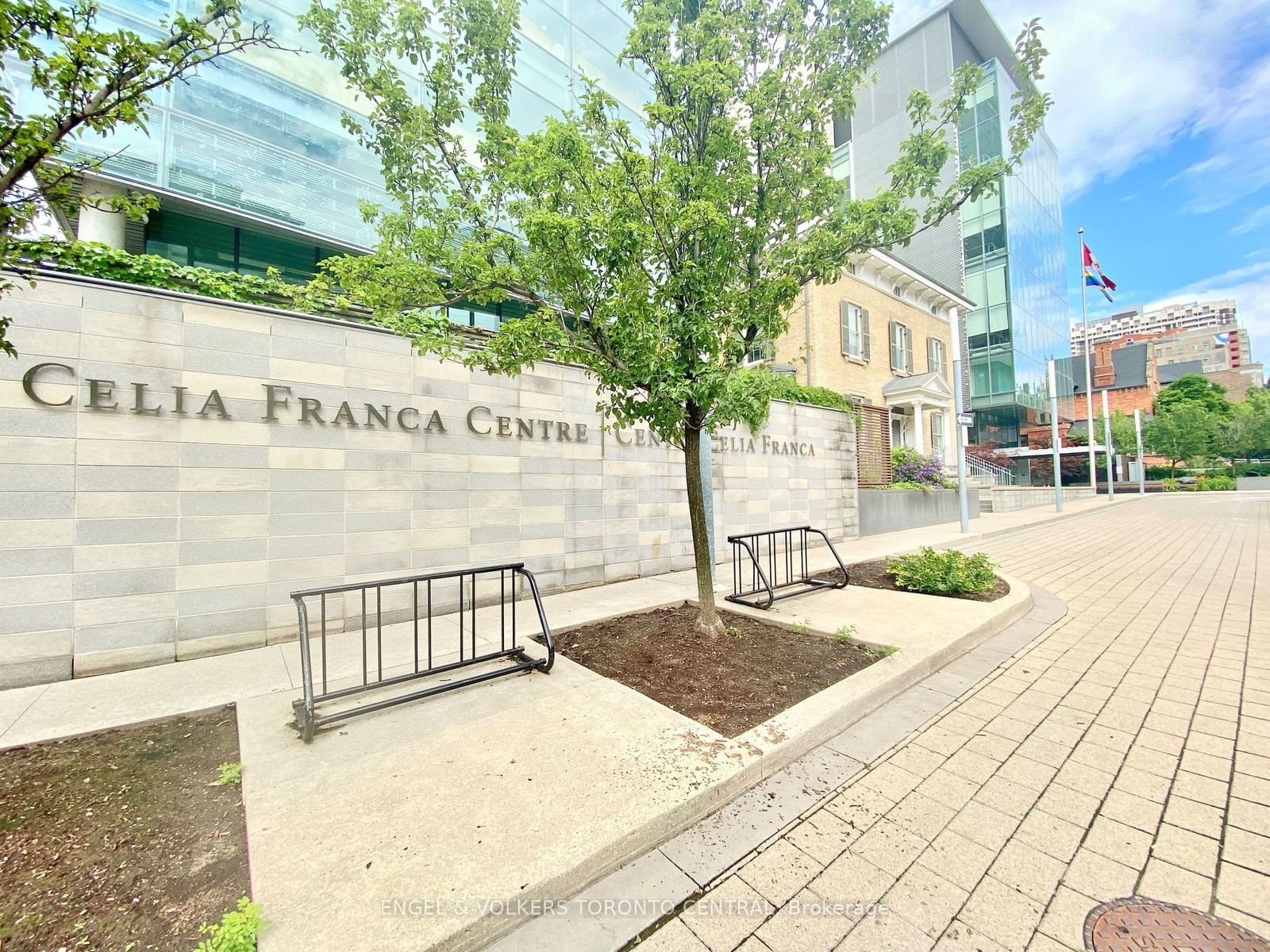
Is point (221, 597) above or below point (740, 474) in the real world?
below

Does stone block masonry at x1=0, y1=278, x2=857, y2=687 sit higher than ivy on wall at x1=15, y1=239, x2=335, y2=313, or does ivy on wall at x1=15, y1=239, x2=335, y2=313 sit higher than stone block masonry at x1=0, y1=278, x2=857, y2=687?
ivy on wall at x1=15, y1=239, x2=335, y2=313

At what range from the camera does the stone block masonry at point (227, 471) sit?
13.8 feet

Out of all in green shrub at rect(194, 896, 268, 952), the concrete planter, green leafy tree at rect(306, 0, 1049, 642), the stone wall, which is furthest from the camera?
the stone wall

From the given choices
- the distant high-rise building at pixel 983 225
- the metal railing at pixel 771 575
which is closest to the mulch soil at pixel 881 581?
the metal railing at pixel 771 575

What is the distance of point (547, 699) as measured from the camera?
367 centimetres

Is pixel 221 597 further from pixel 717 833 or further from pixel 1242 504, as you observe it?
pixel 1242 504

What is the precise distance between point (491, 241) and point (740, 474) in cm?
714

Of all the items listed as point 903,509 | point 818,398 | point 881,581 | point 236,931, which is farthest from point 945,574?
point 903,509

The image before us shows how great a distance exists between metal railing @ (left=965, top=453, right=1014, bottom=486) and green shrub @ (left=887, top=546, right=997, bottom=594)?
19.6 m

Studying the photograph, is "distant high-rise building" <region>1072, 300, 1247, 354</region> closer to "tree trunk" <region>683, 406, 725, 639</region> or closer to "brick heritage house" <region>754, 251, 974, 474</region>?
"brick heritage house" <region>754, 251, 974, 474</region>

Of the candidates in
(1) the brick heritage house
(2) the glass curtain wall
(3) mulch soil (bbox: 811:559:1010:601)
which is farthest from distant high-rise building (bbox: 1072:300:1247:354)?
(3) mulch soil (bbox: 811:559:1010:601)

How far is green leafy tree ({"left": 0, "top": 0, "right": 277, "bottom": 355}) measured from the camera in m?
2.08

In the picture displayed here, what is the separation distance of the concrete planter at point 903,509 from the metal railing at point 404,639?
33.9 feet

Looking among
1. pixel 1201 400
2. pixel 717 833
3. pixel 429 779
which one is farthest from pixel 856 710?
pixel 1201 400
